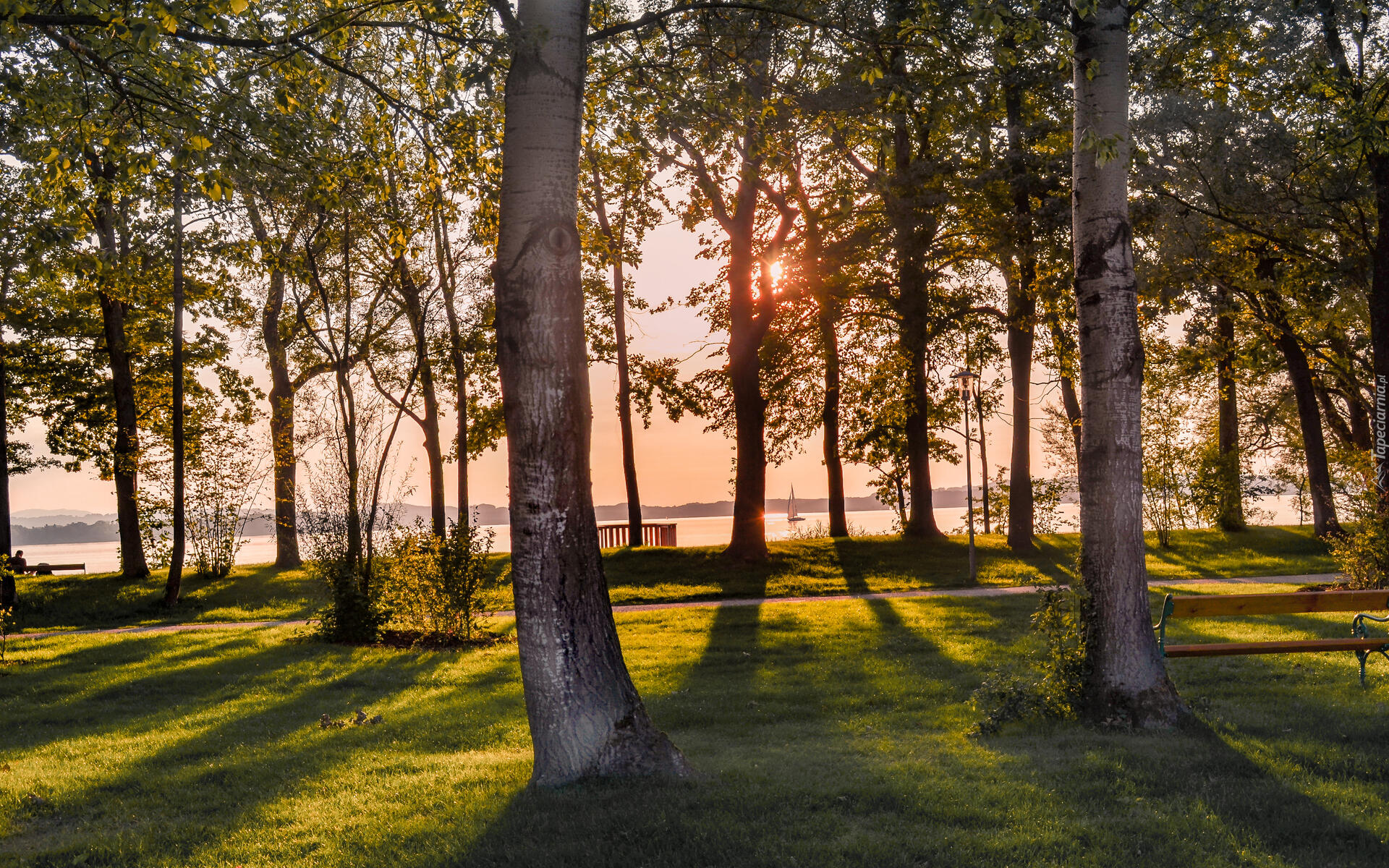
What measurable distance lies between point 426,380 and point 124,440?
420 inches

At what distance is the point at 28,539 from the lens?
14612cm

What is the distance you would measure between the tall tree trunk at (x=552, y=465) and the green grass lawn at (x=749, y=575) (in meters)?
10.6

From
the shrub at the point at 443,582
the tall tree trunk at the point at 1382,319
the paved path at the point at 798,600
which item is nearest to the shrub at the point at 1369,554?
the tall tree trunk at the point at 1382,319

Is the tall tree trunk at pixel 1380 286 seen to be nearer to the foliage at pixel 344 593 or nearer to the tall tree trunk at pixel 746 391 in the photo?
the tall tree trunk at pixel 746 391

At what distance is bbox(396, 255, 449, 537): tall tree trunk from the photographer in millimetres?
15719

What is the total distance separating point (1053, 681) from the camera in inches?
269

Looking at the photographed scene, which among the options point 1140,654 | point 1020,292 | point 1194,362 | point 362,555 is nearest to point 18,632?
point 362,555

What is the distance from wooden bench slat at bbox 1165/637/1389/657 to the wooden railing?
70.5 feet

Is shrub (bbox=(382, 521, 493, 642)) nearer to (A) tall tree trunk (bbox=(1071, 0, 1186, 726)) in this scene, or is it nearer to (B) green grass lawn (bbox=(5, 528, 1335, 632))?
(B) green grass lawn (bbox=(5, 528, 1335, 632))

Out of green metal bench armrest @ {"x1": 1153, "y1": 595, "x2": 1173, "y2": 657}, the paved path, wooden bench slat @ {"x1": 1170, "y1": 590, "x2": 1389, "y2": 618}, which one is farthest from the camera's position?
the paved path

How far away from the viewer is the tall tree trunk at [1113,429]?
6.52 meters

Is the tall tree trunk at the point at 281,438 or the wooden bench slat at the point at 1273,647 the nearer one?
the wooden bench slat at the point at 1273,647

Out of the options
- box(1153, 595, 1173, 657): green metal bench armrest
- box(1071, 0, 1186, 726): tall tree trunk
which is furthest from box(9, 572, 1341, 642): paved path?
box(1071, 0, 1186, 726): tall tree trunk

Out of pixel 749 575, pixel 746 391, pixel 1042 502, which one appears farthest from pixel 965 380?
pixel 1042 502
